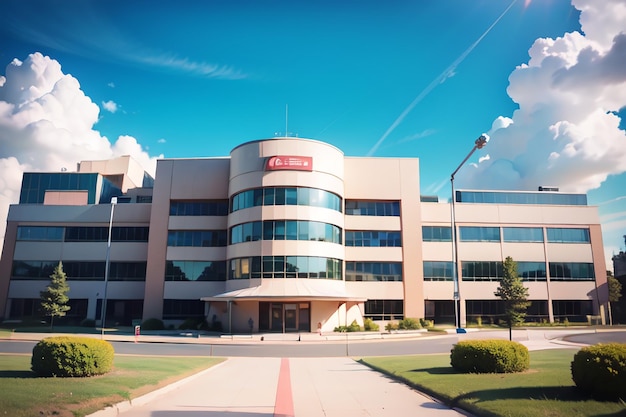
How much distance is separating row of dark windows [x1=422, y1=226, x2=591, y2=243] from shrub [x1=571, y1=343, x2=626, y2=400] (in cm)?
4355

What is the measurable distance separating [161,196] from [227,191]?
24.7 ft

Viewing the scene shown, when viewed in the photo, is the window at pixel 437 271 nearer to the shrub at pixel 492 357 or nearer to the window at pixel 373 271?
the window at pixel 373 271

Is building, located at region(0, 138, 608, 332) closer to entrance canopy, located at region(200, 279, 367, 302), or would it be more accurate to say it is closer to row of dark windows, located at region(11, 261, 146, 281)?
row of dark windows, located at region(11, 261, 146, 281)

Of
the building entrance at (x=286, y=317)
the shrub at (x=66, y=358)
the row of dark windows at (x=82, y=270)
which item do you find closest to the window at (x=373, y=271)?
the building entrance at (x=286, y=317)

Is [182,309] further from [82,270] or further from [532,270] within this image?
[532,270]

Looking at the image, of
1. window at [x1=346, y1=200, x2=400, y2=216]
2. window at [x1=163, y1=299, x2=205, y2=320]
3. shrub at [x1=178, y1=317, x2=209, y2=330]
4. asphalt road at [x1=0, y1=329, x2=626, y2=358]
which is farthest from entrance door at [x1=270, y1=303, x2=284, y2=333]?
window at [x1=346, y1=200, x2=400, y2=216]

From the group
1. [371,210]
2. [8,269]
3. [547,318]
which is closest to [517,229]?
[547,318]

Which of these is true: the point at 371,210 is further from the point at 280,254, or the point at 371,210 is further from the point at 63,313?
the point at 63,313

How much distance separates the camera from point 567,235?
5628 cm

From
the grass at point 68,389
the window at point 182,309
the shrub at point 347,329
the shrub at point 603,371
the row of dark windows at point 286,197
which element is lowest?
the grass at point 68,389

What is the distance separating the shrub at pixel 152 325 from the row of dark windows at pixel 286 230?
12.1 meters

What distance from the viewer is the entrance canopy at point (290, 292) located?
138 feet

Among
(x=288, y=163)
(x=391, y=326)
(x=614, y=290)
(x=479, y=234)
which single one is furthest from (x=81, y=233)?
(x=614, y=290)

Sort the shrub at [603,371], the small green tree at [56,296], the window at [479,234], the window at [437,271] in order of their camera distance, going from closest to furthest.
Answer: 1. the shrub at [603,371]
2. the small green tree at [56,296]
3. the window at [437,271]
4. the window at [479,234]
